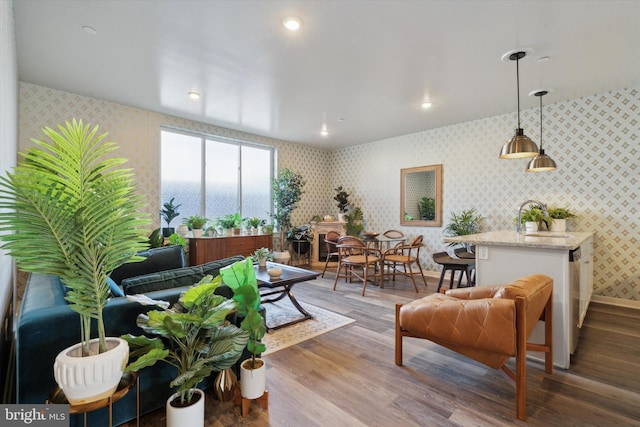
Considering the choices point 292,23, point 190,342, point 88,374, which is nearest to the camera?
point 88,374

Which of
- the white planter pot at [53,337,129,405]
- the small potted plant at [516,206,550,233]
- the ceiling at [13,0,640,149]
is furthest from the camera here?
the small potted plant at [516,206,550,233]

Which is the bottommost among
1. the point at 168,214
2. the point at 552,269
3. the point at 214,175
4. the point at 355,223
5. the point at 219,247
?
the point at 219,247

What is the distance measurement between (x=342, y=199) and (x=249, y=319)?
548 cm

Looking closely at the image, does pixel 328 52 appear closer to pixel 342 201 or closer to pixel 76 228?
pixel 76 228

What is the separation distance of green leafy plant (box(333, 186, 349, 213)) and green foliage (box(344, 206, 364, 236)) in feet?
1.01

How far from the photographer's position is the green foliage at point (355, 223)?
6.49 meters

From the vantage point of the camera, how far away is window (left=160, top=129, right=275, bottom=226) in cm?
524

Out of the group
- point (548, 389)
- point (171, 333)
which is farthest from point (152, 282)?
point (548, 389)

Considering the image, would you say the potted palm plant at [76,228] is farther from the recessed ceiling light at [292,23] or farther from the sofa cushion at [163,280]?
the recessed ceiling light at [292,23]

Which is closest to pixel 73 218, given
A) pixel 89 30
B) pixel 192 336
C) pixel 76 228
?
pixel 76 228

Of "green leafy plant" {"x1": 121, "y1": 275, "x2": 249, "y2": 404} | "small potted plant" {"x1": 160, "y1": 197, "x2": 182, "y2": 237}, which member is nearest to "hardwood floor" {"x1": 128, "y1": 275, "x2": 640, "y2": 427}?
"green leafy plant" {"x1": 121, "y1": 275, "x2": 249, "y2": 404}

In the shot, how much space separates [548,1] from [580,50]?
1.05 meters

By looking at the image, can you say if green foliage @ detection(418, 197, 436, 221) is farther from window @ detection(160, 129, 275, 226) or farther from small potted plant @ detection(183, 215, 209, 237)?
small potted plant @ detection(183, 215, 209, 237)

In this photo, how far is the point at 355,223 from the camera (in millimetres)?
6734
